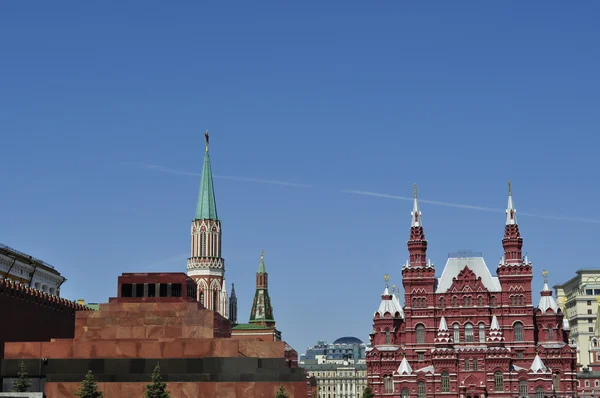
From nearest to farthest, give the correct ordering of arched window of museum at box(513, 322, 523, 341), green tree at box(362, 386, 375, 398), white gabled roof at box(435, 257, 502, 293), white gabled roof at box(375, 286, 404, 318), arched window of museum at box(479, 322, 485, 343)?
green tree at box(362, 386, 375, 398) → arched window of museum at box(513, 322, 523, 341) → arched window of museum at box(479, 322, 485, 343) → white gabled roof at box(435, 257, 502, 293) → white gabled roof at box(375, 286, 404, 318)

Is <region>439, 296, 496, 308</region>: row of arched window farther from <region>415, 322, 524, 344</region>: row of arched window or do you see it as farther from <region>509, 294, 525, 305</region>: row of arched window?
<region>415, 322, 524, 344</region>: row of arched window

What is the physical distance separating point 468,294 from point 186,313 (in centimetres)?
8210

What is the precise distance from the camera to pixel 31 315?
9000cm

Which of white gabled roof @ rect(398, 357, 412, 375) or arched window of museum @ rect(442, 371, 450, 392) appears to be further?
white gabled roof @ rect(398, 357, 412, 375)

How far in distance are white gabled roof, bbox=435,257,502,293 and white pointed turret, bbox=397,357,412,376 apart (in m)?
12.4

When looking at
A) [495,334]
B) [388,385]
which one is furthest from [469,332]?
[388,385]

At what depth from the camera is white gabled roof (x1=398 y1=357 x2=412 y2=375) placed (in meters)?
147

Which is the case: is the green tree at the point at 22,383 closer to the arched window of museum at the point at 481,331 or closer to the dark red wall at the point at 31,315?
the dark red wall at the point at 31,315

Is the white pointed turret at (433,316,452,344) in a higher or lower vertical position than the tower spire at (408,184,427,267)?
lower

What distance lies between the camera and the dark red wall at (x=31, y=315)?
83312mm

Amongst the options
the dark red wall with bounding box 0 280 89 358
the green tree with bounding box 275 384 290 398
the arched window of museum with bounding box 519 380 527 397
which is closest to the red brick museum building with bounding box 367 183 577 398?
the arched window of museum with bounding box 519 380 527 397

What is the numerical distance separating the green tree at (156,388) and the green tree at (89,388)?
3519 mm

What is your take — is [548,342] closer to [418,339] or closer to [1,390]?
[418,339]

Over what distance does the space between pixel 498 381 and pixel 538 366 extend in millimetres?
6059
